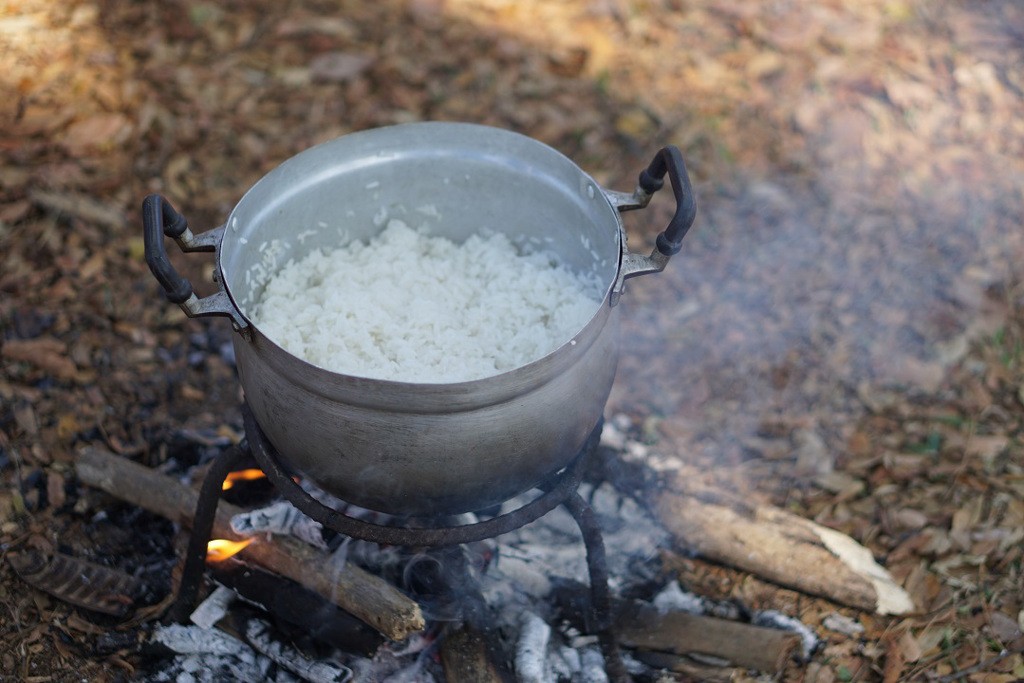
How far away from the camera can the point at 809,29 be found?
5.41 meters

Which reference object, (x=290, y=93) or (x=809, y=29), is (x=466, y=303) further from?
(x=809, y=29)

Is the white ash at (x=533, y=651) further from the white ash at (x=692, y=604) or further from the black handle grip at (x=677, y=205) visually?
the black handle grip at (x=677, y=205)

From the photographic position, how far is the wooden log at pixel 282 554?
252cm

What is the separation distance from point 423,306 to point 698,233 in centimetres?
229

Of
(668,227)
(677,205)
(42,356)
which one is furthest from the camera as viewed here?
(42,356)

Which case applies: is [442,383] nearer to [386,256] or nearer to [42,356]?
[386,256]

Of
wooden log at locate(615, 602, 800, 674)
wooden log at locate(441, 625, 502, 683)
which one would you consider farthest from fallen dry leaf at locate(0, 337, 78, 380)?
wooden log at locate(615, 602, 800, 674)

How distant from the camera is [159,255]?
→ 2.06m

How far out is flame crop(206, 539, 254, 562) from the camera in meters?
2.79

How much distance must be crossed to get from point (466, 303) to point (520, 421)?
0.69 meters

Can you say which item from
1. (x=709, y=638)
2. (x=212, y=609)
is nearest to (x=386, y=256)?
(x=212, y=609)

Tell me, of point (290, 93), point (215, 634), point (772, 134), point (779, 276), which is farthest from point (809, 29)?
point (215, 634)

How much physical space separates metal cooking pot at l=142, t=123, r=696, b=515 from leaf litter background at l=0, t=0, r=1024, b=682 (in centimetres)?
116

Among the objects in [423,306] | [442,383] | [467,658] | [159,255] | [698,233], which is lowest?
[467,658]
